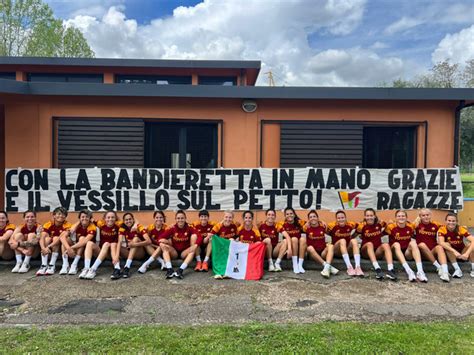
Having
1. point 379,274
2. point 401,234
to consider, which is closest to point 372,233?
point 401,234

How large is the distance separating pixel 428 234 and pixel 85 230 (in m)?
5.64

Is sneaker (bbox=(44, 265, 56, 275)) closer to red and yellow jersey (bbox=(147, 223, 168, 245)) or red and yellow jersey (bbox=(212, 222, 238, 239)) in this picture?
red and yellow jersey (bbox=(147, 223, 168, 245))

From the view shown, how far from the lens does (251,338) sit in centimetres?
344

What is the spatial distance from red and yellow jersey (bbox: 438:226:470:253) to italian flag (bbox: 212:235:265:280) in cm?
298

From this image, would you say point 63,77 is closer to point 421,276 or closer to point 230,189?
point 230,189

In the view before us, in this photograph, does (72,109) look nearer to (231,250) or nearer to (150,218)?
(150,218)

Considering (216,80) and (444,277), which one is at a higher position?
(216,80)

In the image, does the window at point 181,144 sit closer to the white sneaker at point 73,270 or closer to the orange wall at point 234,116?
the orange wall at point 234,116

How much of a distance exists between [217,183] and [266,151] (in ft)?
4.07

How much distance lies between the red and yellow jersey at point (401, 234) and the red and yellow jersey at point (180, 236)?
127 inches

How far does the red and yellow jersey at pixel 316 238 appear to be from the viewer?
235 inches

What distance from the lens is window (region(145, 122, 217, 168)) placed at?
761cm

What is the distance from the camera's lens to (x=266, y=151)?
24.6 ft

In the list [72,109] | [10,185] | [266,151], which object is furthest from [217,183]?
[10,185]
